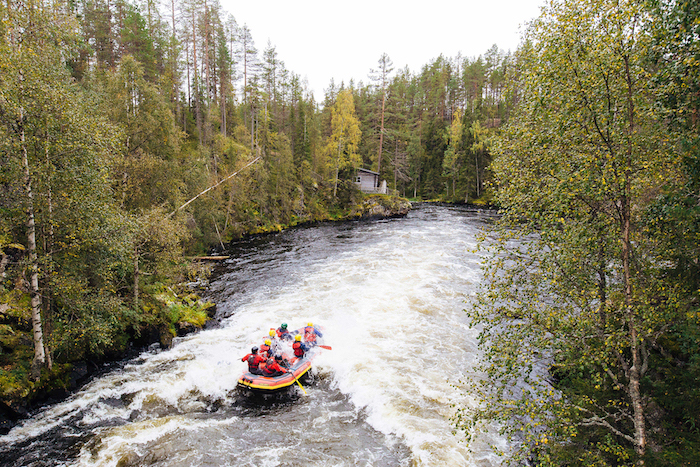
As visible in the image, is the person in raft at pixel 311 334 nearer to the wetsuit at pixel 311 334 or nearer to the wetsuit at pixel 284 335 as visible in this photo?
the wetsuit at pixel 311 334

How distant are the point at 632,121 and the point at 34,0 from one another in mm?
13669

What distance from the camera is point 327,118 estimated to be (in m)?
63.8

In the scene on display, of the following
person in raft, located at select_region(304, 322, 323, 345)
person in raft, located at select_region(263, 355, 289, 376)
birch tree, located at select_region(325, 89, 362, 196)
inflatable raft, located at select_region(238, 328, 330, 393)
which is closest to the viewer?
inflatable raft, located at select_region(238, 328, 330, 393)

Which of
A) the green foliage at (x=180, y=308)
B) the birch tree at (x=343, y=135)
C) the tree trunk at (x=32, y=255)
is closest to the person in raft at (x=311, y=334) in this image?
the green foliage at (x=180, y=308)

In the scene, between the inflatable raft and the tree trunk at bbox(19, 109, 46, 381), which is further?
the inflatable raft

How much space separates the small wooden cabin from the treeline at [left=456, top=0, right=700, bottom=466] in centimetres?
4602

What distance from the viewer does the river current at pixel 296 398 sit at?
8.34 metres

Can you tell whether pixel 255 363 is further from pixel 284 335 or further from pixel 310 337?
pixel 310 337

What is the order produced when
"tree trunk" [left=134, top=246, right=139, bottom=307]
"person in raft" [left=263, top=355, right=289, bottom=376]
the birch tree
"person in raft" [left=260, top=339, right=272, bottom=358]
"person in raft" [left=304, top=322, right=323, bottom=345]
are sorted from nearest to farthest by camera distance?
"person in raft" [left=263, top=355, right=289, bottom=376], "person in raft" [left=260, top=339, right=272, bottom=358], "tree trunk" [left=134, top=246, right=139, bottom=307], "person in raft" [left=304, top=322, right=323, bottom=345], the birch tree

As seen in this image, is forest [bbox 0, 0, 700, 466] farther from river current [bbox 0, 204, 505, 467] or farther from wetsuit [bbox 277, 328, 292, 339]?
wetsuit [bbox 277, 328, 292, 339]

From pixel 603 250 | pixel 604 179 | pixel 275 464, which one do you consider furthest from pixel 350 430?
pixel 604 179

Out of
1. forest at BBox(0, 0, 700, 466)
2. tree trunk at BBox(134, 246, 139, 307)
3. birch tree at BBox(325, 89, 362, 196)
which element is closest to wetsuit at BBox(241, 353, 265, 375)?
forest at BBox(0, 0, 700, 466)

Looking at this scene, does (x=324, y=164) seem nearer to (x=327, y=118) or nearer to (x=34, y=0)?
(x=327, y=118)

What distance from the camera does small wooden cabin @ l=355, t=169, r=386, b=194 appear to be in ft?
172
